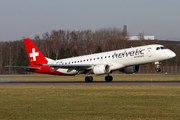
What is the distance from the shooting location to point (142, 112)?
43.2 ft

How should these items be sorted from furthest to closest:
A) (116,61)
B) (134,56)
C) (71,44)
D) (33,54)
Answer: (71,44) → (33,54) → (116,61) → (134,56)

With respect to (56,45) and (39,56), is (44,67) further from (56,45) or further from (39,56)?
(56,45)

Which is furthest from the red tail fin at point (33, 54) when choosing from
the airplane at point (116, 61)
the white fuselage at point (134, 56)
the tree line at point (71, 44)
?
the tree line at point (71, 44)

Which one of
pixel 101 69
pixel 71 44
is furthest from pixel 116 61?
pixel 71 44

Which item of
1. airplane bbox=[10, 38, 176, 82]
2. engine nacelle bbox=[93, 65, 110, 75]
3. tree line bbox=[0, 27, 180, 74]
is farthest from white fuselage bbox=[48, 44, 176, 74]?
tree line bbox=[0, 27, 180, 74]

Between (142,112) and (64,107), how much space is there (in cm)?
417

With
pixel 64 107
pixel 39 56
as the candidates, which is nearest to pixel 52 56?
pixel 39 56

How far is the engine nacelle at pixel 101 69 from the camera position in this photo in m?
37.8

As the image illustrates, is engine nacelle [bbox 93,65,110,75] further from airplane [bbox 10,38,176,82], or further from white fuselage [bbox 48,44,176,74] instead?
white fuselage [bbox 48,44,176,74]

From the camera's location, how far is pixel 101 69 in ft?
124

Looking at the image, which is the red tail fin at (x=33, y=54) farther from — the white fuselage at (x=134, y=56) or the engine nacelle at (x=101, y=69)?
the engine nacelle at (x=101, y=69)

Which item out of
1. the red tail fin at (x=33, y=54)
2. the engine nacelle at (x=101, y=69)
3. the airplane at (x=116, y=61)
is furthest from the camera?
the red tail fin at (x=33, y=54)

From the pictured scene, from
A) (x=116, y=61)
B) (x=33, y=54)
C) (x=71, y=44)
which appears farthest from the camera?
(x=71, y=44)

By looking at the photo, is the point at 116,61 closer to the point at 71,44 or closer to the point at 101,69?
the point at 101,69
